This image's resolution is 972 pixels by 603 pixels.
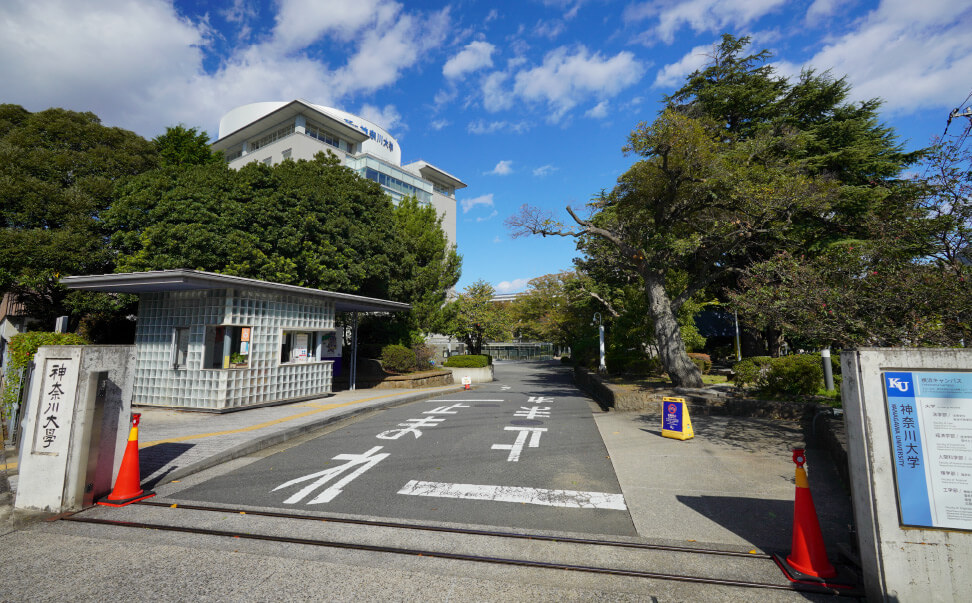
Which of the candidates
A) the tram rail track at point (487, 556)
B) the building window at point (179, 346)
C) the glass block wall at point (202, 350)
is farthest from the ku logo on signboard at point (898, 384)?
the building window at point (179, 346)

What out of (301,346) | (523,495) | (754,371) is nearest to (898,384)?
(523,495)

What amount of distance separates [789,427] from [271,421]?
11.1 meters

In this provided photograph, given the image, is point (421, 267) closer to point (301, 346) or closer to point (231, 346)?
point (301, 346)

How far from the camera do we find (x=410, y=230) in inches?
945

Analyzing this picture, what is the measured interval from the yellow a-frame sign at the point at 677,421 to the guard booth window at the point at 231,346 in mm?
10217

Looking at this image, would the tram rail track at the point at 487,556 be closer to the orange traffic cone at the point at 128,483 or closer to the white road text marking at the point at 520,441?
the orange traffic cone at the point at 128,483

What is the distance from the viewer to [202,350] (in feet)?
35.0

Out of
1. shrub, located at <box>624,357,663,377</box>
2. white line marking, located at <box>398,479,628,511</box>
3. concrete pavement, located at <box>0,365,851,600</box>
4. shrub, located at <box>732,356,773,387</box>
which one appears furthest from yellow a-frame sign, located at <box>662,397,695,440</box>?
shrub, located at <box>624,357,663,377</box>

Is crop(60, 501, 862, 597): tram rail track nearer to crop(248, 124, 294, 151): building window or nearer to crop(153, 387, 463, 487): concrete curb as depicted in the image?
crop(153, 387, 463, 487): concrete curb

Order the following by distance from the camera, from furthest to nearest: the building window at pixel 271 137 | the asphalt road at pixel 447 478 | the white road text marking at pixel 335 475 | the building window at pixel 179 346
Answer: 1. the building window at pixel 271 137
2. the building window at pixel 179 346
3. the white road text marking at pixel 335 475
4. the asphalt road at pixel 447 478

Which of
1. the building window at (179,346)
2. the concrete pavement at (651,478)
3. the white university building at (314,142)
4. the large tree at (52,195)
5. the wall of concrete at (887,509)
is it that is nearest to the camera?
the wall of concrete at (887,509)

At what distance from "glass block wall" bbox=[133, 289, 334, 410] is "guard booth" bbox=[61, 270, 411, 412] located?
2 cm

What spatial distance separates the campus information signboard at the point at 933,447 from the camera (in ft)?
9.48

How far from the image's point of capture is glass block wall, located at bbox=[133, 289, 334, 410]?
10.7 meters
